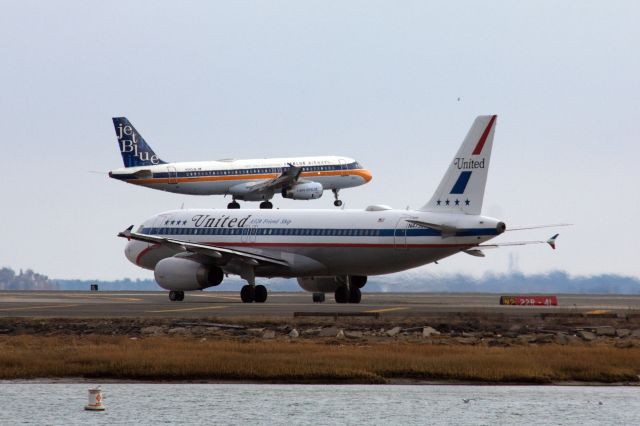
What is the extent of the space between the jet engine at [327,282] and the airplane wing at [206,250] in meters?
3.02

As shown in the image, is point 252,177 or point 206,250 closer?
point 206,250

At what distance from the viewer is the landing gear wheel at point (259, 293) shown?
68.4m

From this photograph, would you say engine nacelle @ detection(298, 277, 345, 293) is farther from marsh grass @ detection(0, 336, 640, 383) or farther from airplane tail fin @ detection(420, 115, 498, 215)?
marsh grass @ detection(0, 336, 640, 383)

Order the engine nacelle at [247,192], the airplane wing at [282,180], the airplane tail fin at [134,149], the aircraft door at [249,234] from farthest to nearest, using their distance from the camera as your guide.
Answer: the airplane tail fin at [134,149]
the engine nacelle at [247,192]
the airplane wing at [282,180]
the aircraft door at [249,234]

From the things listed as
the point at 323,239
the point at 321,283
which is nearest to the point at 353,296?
the point at 321,283

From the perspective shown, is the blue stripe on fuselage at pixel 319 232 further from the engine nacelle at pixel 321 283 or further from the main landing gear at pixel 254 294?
the engine nacelle at pixel 321 283

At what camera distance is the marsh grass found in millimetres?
38969

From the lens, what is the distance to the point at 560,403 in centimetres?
3528

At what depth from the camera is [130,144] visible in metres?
122

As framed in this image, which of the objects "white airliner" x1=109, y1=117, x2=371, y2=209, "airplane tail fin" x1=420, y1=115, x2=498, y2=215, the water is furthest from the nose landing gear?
"white airliner" x1=109, y1=117, x2=371, y2=209

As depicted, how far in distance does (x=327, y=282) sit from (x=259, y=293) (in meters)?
4.16

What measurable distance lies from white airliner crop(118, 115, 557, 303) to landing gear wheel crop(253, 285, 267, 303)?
0.05 m

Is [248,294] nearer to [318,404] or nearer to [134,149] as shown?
[318,404]

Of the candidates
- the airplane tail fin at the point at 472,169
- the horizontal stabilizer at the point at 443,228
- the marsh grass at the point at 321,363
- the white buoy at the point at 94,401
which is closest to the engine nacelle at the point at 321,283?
the horizontal stabilizer at the point at 443,228
